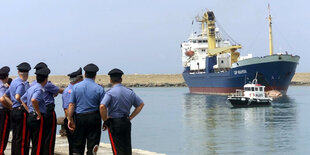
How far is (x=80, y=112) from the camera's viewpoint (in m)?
5.95

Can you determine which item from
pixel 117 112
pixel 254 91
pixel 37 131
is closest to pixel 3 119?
pixel 37 131

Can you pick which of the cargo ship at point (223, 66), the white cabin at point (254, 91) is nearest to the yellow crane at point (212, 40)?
the cargo ship at point (223, 66)

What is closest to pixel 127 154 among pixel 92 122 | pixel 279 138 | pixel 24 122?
pixel 92 122

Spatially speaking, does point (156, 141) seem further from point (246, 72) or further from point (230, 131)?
point (246, 72)

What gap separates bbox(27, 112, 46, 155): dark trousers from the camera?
6109 mm

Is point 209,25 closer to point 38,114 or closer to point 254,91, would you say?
point 254,91

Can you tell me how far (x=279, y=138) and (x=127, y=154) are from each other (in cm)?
1512

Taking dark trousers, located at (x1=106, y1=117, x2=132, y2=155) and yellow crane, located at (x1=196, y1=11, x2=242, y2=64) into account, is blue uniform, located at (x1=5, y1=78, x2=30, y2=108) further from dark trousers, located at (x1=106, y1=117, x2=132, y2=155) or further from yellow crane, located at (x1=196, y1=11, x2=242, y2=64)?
yellow crane, located at (x1=196, y1=11, x2=242, y2=64)

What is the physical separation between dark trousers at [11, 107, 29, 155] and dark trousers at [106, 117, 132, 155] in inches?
63.2

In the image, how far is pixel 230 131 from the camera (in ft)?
72.9

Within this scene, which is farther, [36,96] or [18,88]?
[18,88]

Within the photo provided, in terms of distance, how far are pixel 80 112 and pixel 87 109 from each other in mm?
98

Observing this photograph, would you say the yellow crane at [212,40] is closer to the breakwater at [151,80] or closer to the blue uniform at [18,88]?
the breakwater at [151,80]

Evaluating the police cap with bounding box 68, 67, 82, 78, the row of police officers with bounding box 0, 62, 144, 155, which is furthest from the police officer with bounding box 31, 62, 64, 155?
the police cap with bounding box 68, 67, 82, 78
